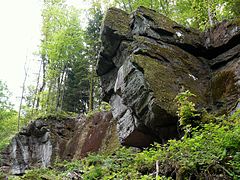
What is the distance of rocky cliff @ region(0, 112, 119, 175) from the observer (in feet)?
51.5

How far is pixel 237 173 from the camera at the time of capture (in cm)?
418

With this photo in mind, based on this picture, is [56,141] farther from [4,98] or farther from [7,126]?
[4,98]

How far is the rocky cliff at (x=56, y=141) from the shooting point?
15711mm

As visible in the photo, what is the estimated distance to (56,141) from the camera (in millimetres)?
17922

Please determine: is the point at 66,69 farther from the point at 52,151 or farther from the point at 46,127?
the point at 52,151

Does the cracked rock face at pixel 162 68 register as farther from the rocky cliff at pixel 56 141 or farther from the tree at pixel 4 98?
the tree at pixel 4 98

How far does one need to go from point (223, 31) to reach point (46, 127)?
12.2 m

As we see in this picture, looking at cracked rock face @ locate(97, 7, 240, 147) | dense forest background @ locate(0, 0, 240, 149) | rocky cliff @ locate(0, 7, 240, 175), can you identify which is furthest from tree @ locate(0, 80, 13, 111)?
cracked rock face @ locate(97, 7, 240, 147)

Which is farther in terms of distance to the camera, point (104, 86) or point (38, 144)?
point (38, 144)

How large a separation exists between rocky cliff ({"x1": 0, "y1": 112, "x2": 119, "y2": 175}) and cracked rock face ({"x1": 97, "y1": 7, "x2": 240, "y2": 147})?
414cm

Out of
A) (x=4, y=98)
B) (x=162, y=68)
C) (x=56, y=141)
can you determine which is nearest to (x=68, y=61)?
(x=4, y=98)

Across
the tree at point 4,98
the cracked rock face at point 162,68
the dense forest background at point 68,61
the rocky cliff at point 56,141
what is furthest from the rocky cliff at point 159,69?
the tree at point 4,98

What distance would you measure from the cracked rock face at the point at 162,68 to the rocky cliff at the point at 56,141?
13.6 ft

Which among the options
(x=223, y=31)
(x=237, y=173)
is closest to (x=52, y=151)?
(x=223, y=31)
